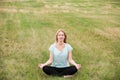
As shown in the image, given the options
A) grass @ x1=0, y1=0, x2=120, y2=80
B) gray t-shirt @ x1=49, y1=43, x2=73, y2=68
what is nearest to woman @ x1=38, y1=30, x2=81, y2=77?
gray t-shirt @ x1=49, y1=43, x2=73, y2=68

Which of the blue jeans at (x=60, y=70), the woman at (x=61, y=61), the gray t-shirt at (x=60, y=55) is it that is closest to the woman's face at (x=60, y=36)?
the woman at (x=61, y=61)

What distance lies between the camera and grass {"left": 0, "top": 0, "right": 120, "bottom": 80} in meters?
8.20

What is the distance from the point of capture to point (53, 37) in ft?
38.8

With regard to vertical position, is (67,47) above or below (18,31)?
above

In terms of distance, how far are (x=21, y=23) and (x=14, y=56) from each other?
512 cm

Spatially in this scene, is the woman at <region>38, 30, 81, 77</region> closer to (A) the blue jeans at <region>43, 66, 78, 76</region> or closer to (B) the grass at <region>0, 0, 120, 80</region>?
(A) the blue jeans at <region>43, 66, 78, 76</region>

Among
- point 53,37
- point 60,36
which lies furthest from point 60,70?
point 53,37

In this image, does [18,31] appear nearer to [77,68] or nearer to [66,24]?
[66,24]

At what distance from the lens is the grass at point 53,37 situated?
8202 millimetres

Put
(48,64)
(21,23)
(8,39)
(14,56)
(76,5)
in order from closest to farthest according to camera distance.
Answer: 1. (48,64)
2. (14,56)
3. (8,39)
4. (21,23)
5. (76,5)

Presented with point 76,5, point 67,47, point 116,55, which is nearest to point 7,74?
point 67,47

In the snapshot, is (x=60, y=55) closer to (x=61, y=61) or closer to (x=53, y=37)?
(x=61, y=61)

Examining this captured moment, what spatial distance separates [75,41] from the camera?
11305 mm

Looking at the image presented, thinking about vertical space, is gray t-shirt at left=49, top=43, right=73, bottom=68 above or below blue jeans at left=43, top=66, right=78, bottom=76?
above
